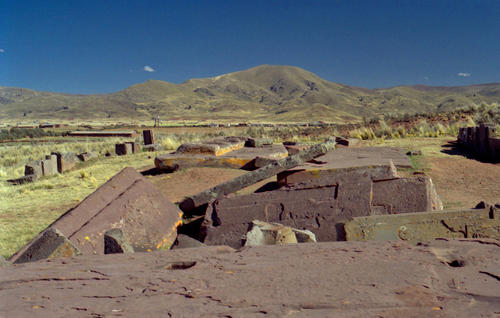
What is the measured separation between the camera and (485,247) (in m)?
2.57

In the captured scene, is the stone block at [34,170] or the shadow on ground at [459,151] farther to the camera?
the stone block at [34,170]

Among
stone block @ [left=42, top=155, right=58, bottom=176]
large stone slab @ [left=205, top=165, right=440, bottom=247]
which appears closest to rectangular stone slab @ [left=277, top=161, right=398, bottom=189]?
large stone slab @ [left=205, top=165, right=440, bottom=247]

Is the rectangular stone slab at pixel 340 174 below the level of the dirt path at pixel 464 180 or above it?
above

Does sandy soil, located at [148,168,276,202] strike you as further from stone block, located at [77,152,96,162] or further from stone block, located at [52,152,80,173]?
stone block, located at [77,152,96,162]

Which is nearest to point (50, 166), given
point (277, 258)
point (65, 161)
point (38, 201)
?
point (65, 161)

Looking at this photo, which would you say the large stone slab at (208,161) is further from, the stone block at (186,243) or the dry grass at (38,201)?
the stone block at (186,243)

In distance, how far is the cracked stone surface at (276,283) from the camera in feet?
5.84

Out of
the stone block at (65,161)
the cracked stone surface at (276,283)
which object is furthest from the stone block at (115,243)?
the stone block at (65,161)

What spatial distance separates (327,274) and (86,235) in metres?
2.78

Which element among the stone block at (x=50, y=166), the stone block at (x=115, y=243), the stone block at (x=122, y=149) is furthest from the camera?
the stone block at (x=122, y=149)

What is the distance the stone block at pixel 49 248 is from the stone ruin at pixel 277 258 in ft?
0.03

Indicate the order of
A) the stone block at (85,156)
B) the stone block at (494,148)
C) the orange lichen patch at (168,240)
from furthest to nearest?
the stone block at (85,156) → the stone block at (494,148) → the orange lichen patch at (168,240)

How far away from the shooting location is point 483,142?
10.6m

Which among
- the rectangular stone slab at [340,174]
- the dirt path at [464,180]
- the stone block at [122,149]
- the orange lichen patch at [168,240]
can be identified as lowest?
the orange lichen patch at [168,240]
